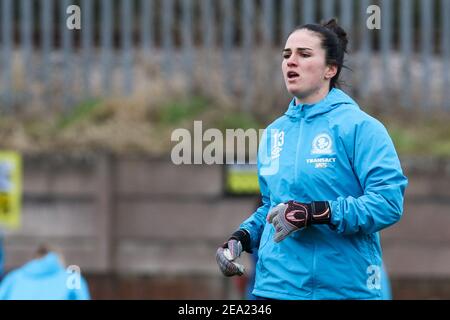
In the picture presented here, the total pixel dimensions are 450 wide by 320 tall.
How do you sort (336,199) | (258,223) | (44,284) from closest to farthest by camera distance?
1. (336,199)
2. (258,223)
3. (44,284)

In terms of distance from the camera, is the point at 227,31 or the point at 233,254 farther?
the point at 227,31

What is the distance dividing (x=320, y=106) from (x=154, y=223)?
582 cm

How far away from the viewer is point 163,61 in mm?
10727

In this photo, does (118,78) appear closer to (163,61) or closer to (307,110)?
(163,61)

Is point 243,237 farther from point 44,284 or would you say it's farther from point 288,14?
point 288,14

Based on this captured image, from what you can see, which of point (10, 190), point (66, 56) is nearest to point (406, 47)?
point (66, 56)

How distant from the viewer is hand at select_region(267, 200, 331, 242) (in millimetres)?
4043

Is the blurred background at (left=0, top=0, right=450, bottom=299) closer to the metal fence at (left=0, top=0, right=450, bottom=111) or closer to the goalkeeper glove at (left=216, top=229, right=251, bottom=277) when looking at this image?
the metal fence at (left=0, top=0, right=450, bottom=111)

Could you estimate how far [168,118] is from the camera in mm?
10727

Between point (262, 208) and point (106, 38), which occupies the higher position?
point (106, 38)

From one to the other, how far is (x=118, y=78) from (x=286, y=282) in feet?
22.6
